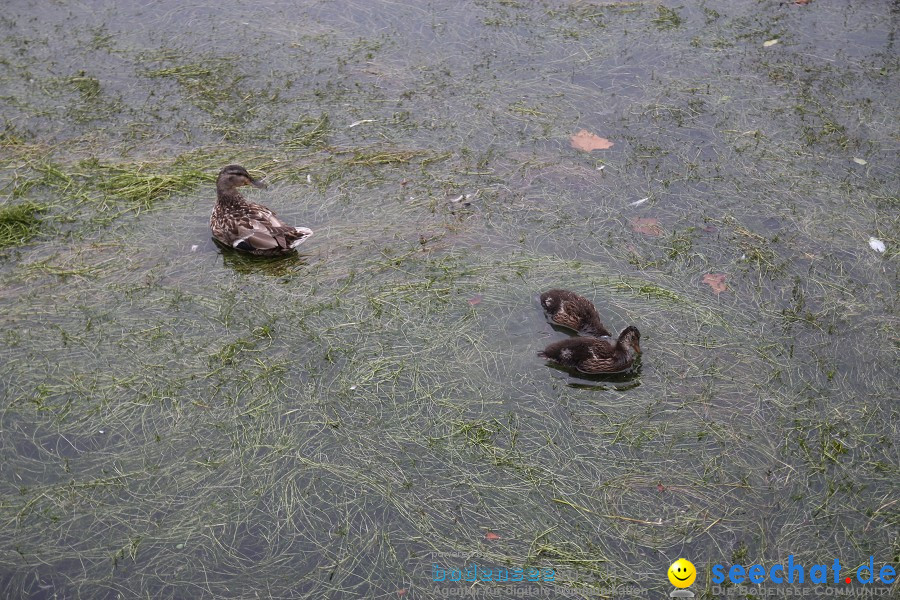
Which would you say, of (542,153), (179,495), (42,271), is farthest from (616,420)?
(42,271)

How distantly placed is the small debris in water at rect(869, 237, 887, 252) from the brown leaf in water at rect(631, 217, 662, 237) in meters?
1.60

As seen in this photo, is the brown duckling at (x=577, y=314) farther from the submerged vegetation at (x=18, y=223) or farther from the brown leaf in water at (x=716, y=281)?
the submerged vegetation at (x=18, y=223)

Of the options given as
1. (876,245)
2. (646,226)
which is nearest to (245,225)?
(646,226)

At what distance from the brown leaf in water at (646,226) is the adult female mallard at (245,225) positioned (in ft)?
8.49

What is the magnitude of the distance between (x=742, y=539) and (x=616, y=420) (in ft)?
3.29

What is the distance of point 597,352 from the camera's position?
5129mm

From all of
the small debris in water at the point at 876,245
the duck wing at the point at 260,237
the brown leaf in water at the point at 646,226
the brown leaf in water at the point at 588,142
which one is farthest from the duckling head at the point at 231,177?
the small debris in water at the point at 876,245

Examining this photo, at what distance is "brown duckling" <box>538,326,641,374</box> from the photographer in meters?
5.13

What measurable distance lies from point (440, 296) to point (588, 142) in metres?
2.45

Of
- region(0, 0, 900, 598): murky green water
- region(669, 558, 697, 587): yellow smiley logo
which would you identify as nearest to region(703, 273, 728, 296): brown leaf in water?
region(0, 0, 900, 598): murky green water

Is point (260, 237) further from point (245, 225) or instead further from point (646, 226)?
point (646, 226)

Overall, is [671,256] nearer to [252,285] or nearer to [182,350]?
[252,285]

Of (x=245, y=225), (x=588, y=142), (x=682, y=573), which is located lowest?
(x=682, y=573)

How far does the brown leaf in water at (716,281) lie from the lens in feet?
19.1
